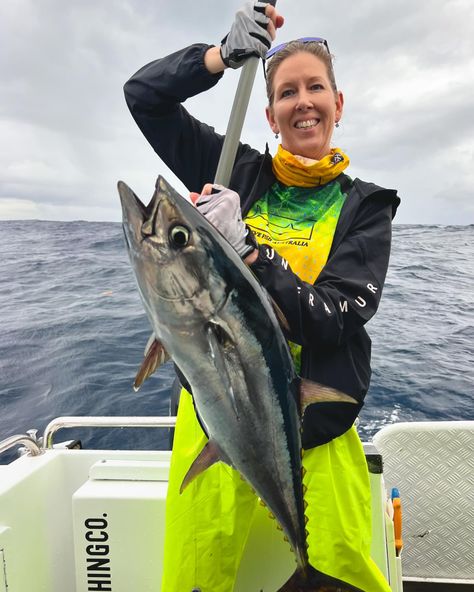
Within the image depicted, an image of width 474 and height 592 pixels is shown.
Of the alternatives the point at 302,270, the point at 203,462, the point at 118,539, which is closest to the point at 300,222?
the point at 302,270

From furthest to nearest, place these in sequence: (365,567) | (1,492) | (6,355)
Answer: (6,355) → (1,492) → (365,567)

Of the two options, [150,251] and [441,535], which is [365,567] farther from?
[441,535]

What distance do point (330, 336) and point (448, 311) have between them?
40.1ft

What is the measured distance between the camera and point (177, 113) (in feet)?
7.54

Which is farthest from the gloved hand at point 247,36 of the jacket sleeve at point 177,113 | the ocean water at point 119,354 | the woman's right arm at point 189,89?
the ocean water at point 119,354

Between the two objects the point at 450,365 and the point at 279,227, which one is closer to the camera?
the point at 279,227

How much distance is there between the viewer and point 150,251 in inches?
51.9

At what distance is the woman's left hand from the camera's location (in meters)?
1.59

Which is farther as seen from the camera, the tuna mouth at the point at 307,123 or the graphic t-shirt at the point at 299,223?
the tuna mouth at the point at 307,123

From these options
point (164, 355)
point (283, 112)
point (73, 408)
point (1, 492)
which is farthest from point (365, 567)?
point (73, 408)

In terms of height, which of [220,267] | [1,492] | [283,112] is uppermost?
[283,112]

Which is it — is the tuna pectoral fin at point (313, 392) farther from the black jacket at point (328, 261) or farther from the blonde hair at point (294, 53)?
the blonde hair at point (294, 53)

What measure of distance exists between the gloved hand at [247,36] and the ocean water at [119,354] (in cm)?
487

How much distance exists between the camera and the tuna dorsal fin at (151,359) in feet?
4.78
